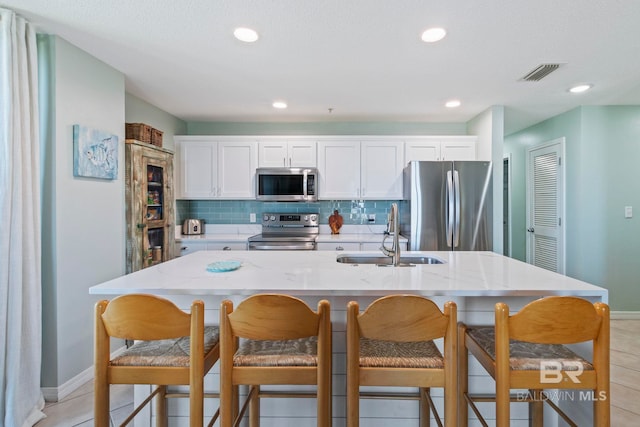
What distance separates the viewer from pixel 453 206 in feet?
11.3

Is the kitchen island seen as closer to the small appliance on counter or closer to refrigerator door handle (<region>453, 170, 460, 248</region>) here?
refrigerator door handle (<region>453, 170, 460, 248</region>)

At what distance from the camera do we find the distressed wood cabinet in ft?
9.02

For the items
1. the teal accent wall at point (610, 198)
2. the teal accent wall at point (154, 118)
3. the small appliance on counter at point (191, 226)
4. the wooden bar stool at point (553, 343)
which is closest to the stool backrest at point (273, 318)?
the wooden bar stool at point (553, 343)

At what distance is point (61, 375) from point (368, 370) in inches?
84.9

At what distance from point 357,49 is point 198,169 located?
2.59 meters

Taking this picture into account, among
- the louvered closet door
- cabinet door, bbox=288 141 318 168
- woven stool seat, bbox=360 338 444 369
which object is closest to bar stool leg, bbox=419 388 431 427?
woven stool seat, bbox=360 338 444 369

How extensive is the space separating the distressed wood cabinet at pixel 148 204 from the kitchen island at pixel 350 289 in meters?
1.16

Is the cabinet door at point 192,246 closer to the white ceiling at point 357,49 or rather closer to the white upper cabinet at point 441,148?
the white ceiling at point 357,49

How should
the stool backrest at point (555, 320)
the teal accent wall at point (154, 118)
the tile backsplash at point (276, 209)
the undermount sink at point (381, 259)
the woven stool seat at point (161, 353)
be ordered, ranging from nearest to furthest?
the stool backrest at point (555, 320)
the woven stool seat at point (161, 353)
the undermount sink at point (381, 259)
the teal accent wall at point (154, 118)
the tile backsplash at point (276, 209)

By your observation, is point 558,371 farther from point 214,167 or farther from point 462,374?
point 214,167

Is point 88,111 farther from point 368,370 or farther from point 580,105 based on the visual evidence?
point 580,105

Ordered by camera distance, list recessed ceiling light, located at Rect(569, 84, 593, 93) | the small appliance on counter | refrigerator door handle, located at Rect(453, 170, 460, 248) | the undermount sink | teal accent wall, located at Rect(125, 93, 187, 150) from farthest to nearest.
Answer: the small appliance on counter, refrigerator door handle, located at Rect(453, 170, 460, 248), teal accent wall, located at Rect(125, 93, 187, 150), recessed ceiling light, located at Rect(569, 84, 593, 93), the undermount sink

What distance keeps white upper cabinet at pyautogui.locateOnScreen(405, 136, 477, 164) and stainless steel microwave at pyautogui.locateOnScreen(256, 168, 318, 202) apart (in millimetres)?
1237

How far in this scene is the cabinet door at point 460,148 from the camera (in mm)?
3910
